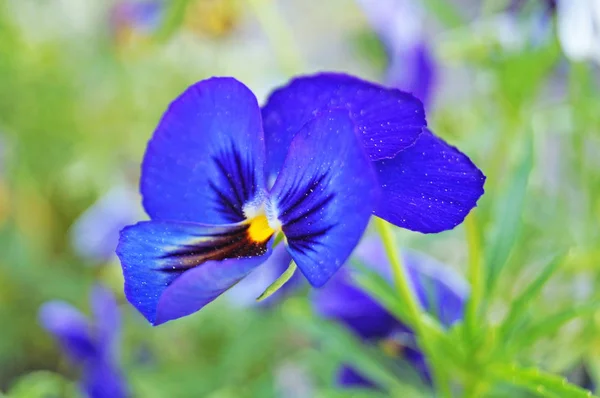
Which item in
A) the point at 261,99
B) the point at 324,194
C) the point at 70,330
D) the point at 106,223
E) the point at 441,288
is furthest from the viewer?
the point at 106,223

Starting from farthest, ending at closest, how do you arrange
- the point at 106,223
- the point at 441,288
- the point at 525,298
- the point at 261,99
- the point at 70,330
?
1. the point at 106,223
2. the point at 261,99
3. the point at 70,330
4. the point at 441,288
5. the point at 525,298

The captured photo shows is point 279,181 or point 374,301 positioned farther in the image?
point 374,301

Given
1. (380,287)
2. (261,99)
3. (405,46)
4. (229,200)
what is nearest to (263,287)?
(261,99)

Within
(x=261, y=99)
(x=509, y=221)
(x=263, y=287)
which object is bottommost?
(x=263, y=287)

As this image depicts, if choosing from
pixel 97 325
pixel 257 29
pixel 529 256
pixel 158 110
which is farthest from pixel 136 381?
pixel 257 29

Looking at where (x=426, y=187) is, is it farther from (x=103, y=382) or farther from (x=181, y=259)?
(x=103, y=382)

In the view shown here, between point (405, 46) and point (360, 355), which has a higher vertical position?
point (405, 46)

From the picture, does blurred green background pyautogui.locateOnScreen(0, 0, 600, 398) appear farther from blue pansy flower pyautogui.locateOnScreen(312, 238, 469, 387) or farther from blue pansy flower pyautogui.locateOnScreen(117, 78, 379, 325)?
blue pansy flower pyautogui.locateOnScreen(117, 78, 379, 325)
